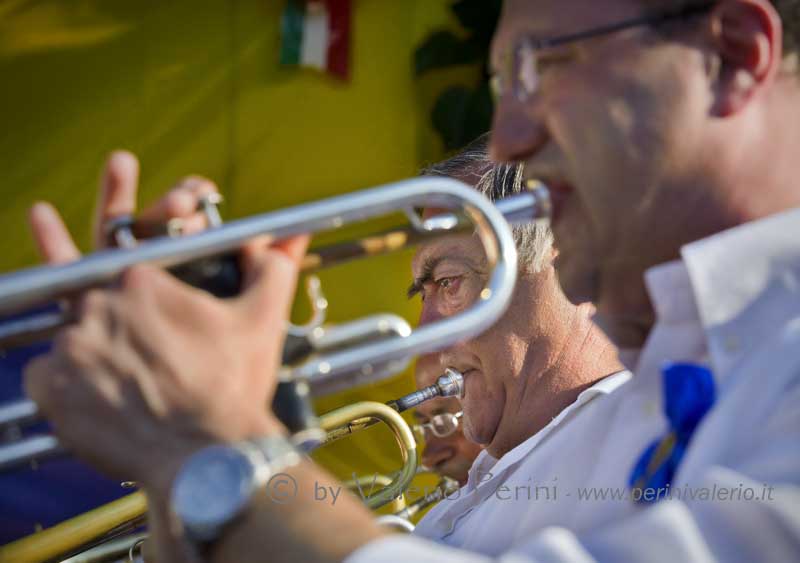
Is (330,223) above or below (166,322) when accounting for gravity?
above

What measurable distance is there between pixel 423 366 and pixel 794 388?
5.78 ft

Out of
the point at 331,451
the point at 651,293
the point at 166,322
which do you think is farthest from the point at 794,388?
the point at 331,451

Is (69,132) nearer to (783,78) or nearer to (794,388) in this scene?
(783,78)

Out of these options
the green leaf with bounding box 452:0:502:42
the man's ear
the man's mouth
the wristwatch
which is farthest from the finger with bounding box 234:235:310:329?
the green leaf with bounding box 452:0:502:42

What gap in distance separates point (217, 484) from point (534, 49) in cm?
74

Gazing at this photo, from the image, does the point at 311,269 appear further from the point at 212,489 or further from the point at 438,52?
the point at 438,52

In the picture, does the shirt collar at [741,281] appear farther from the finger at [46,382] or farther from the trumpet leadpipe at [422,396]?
the trumpet leadpipe at [422,396]

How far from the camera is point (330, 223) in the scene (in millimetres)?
1165

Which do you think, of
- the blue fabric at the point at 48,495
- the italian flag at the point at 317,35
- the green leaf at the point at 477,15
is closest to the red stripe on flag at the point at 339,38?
the italian flag at the point at 317,35

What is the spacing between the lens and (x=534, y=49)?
1.30 metres

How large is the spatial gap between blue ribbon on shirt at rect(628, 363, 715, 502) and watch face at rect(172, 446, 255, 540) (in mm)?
468

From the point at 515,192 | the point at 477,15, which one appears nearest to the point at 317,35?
the point at 477,15

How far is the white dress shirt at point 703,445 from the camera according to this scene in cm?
89

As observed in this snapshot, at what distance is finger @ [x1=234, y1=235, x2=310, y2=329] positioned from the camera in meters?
1.02
